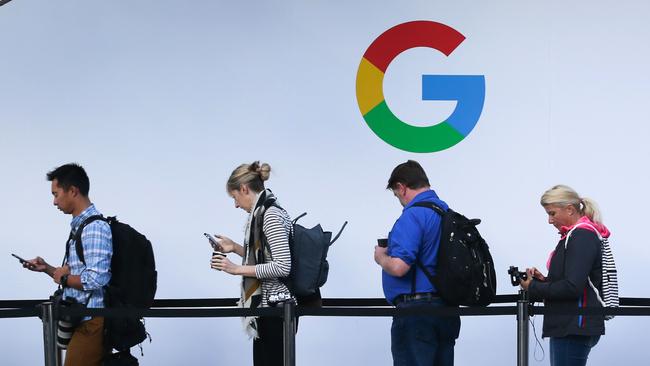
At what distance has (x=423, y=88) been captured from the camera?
5.78 metres

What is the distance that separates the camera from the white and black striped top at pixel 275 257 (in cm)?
429

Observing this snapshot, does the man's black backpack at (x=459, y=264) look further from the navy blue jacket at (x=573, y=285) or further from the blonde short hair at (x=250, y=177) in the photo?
the blonde short hair at (x=250, y=177)

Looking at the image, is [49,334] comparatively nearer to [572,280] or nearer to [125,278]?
[125,278]

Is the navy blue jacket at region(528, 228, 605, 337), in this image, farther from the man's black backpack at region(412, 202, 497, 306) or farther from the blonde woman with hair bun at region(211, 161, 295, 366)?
the blonde woman with hair bun at region(211, 161, 295, 366)

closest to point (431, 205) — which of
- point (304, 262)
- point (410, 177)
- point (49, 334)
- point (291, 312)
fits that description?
point (410, 177)

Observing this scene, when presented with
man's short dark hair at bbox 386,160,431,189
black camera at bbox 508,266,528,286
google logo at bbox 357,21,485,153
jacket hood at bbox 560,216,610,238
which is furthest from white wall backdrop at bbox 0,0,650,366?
man's short dark hair at bbox 386,160,431,189

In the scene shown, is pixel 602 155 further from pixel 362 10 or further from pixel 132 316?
pixel 132 316

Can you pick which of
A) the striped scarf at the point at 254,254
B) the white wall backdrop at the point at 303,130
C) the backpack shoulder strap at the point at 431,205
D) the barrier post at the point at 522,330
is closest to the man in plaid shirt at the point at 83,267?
the striped scarf at the point at 254,254

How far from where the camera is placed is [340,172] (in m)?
5.82

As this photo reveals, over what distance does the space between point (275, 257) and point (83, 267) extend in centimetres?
76

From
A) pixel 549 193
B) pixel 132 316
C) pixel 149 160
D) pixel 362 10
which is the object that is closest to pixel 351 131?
pixel 362 10

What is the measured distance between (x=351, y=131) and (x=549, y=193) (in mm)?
1543

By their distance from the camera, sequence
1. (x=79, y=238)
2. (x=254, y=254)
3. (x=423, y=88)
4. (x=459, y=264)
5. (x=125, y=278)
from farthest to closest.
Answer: (x=423, y=88)
(x=254, y=254)
(x=125, y=278)
(x=79, y=238)
(x=459, y=264)

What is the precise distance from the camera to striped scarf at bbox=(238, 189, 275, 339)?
4.39 meters
